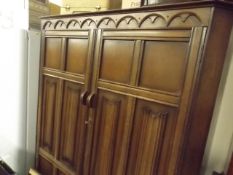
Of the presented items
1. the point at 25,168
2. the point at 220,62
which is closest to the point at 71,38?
the point at 220,62

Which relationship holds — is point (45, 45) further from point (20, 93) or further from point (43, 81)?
point (20, 93)

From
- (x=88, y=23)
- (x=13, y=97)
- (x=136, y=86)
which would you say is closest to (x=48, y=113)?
(x=13, y=97)

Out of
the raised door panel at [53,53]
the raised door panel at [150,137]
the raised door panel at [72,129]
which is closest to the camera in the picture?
the raised door panel at [150,137]

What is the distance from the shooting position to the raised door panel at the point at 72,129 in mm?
1283

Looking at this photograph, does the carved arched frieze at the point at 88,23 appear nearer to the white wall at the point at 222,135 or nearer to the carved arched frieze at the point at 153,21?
the carved arched frieze at the point at 153,21

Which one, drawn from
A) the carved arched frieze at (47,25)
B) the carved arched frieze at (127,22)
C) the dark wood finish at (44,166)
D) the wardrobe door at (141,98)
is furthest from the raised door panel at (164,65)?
the dark wood finish at (44,166)

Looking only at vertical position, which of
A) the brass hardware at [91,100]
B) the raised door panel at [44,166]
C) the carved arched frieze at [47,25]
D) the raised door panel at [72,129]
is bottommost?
the raised door panel at [44,166]

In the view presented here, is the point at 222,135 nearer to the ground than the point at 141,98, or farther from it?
nearer to the ground

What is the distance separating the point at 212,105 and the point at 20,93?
1.46m

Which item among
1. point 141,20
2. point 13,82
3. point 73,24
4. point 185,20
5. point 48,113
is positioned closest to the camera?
point 185,20

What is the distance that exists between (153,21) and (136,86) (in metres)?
0.30

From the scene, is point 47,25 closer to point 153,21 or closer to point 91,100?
point 91,100

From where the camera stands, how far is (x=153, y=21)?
0.88 meters

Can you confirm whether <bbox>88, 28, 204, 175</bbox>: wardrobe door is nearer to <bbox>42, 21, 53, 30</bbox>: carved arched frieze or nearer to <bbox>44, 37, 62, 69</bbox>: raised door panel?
<bbox>44, 37, 62, 69</bbox>: raised door panel
